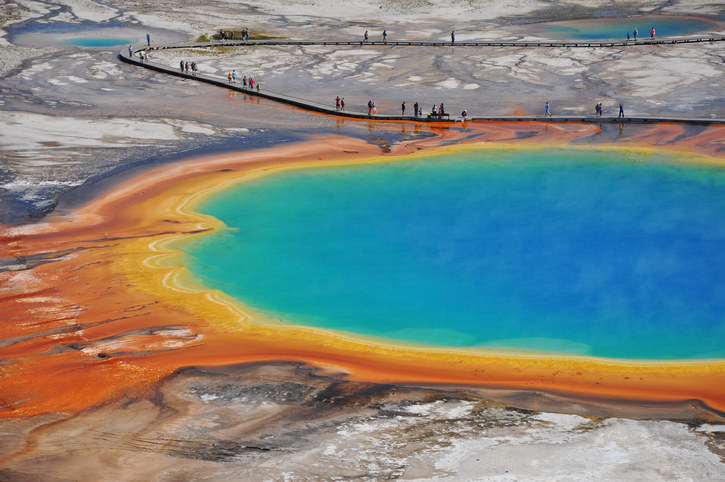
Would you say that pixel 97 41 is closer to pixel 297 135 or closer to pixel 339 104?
pixel 339 104

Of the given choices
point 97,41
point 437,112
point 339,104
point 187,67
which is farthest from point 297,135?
point 97,41

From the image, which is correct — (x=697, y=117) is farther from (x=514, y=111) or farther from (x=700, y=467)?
(x=700, y=467)

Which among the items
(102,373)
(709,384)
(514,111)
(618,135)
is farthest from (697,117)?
(102,373)

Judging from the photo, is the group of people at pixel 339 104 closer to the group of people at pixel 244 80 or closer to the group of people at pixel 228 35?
the group of people at pixel 244 80

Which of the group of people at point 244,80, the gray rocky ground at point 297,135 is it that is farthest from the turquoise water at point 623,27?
the group of people at point 244,80

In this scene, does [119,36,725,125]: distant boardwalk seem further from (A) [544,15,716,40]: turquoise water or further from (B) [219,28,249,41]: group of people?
(A) [544,15,716,40]: turquoise water

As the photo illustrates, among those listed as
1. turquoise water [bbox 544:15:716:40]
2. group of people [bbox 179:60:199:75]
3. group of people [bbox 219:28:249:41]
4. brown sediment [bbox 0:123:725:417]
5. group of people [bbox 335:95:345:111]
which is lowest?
brown sediment [bbox 0:123:725:417]

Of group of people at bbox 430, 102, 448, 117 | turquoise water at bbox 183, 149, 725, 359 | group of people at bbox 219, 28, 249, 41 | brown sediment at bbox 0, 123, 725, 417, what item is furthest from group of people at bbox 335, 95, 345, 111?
group of people at bbox 219, 28, 249, 41
